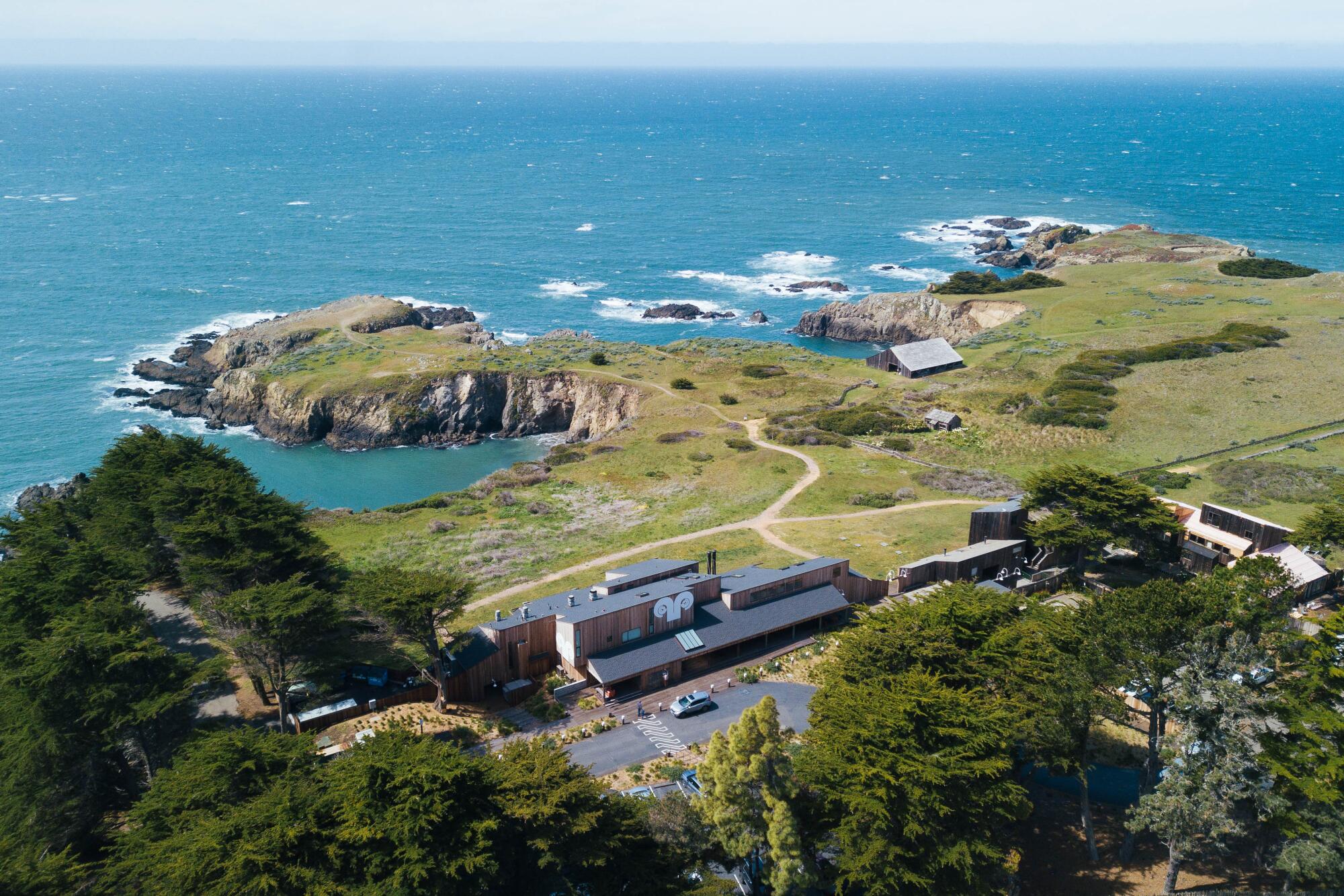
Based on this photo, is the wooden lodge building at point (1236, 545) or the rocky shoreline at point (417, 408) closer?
the wooden lodge building at point (1236, 545)

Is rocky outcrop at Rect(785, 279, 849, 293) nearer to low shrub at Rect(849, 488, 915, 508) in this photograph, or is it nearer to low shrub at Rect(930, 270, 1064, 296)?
low shrub at Rect(930, 270, 1064, 296)

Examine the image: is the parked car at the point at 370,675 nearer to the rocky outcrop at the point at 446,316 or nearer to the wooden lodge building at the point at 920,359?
the wooden lodge building at the point at 920,359

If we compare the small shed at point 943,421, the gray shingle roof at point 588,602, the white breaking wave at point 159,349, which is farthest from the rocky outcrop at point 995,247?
the gray shingle roof at point 588,602

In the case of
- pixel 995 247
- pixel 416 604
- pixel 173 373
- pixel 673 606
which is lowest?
pixel 173 373

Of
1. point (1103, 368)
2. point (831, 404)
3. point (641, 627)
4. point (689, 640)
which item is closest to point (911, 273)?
point (1103, 368)

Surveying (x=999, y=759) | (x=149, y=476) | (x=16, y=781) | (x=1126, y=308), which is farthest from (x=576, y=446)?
(x=1126, y=308)

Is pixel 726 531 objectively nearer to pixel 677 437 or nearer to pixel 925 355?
pixel 677 437

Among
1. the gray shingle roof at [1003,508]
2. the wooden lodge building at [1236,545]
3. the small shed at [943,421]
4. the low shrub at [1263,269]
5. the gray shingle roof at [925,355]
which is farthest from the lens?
the low shrub at [1263,269]
